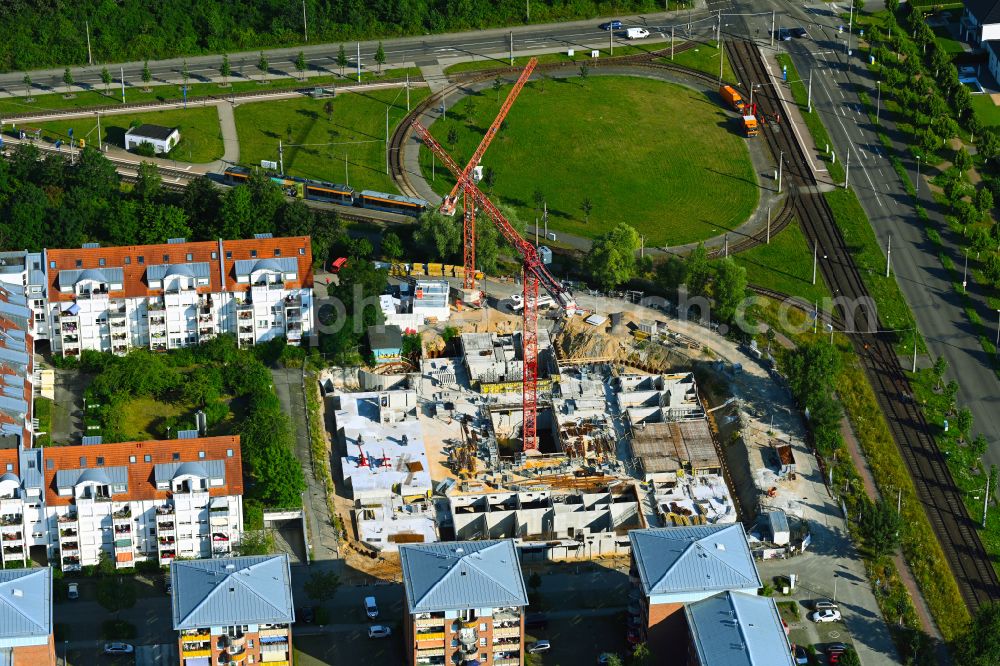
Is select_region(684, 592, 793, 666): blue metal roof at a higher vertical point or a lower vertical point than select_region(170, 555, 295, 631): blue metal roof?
lower

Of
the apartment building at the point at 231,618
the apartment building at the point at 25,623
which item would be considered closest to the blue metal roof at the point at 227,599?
the apartment building at the point at 231,618

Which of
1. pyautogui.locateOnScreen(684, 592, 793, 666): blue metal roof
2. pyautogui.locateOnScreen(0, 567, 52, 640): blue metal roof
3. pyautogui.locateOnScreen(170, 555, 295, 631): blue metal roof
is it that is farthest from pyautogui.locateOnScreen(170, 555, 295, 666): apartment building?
pyautogui.locateOnScreen(684, 592, 793, 666): blue metal roof

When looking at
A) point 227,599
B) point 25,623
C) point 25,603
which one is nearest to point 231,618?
point 227,599

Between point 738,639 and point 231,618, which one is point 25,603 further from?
point 738,639

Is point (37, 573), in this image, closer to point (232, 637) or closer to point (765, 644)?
point (232, 637)

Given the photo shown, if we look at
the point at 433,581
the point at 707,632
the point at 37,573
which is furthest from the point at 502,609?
the point at 37,573

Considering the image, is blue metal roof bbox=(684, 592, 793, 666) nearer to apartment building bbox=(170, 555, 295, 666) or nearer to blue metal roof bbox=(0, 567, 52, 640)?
apartment building bbox=(170, 555, 295, 666)

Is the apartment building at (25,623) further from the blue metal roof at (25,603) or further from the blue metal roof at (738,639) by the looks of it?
the blue metal roof at (738,639)
